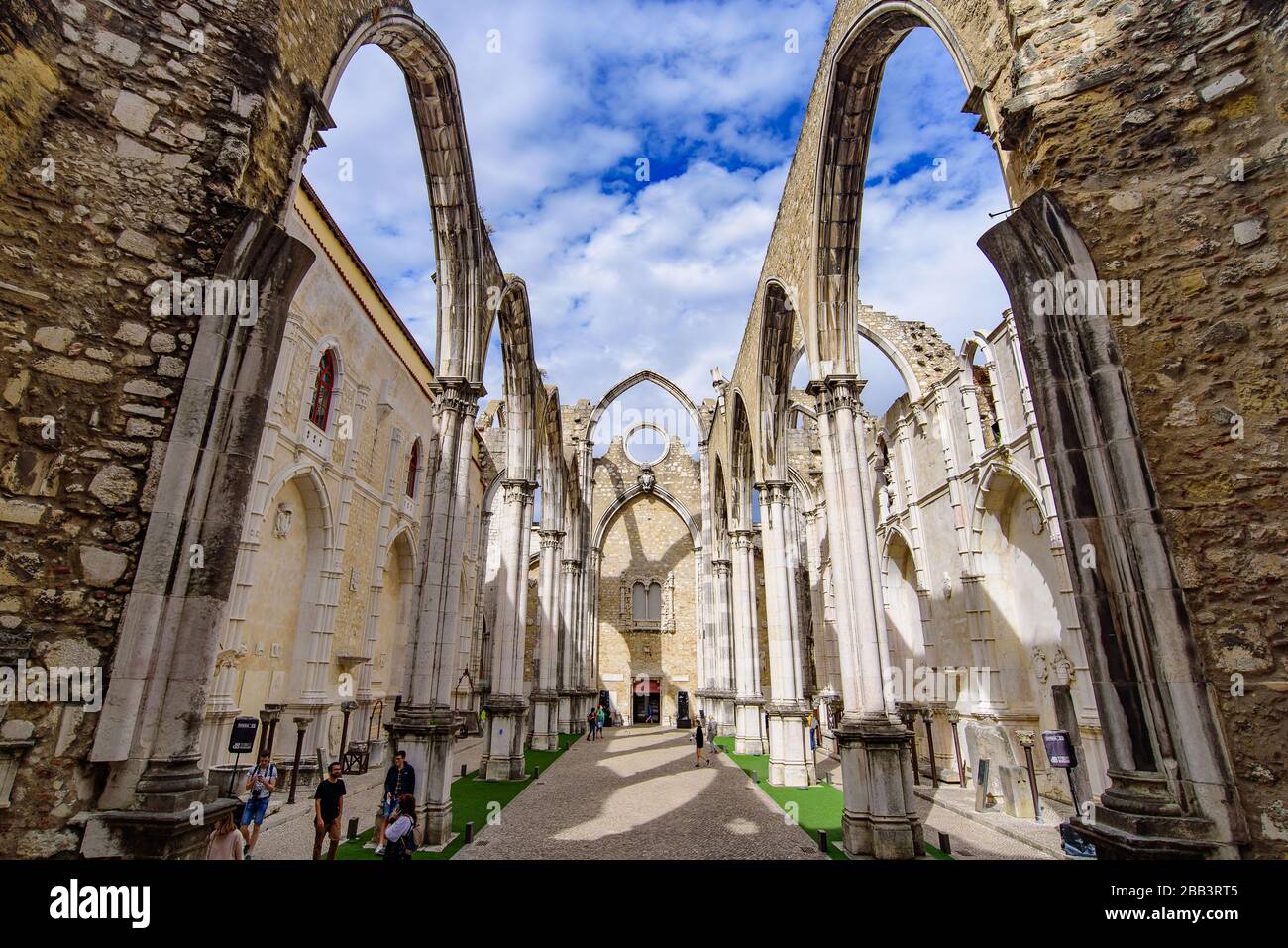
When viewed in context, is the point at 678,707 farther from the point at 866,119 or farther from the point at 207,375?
the point at 207,375

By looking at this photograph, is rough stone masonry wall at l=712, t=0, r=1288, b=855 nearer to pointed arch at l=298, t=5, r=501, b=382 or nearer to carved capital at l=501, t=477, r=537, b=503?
pointed arch at l=298, t=5, r=501, b=382

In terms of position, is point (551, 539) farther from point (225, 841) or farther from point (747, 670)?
point (225, 841)

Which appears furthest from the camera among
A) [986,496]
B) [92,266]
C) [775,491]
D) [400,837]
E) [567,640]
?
[567,640]

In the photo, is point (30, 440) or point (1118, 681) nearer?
point (30, 440)

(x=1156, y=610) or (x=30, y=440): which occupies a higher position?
(x=30, y=440)

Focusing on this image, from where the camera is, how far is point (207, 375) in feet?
12.0

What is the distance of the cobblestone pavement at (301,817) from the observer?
7.39m

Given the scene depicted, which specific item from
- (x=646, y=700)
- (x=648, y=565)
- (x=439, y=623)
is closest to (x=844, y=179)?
(x=439, y=623)

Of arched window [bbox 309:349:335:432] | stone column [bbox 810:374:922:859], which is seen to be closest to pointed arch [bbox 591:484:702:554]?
arched window [bbox 309:349:335:432]

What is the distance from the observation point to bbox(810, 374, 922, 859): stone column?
286 inches

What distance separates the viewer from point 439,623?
842cm

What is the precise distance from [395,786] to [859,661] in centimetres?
600

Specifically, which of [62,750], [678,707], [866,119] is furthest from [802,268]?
[678,707]
